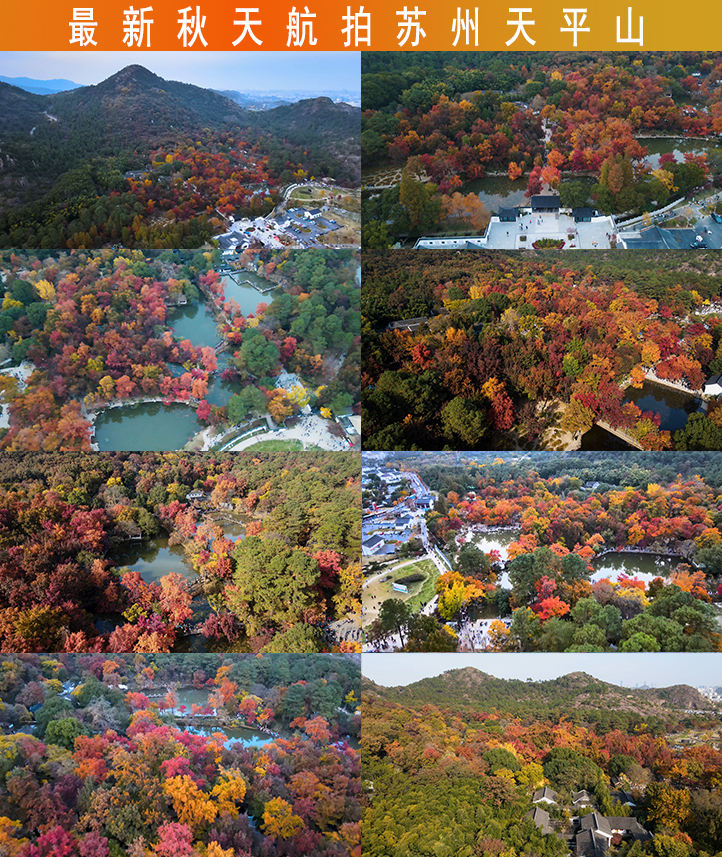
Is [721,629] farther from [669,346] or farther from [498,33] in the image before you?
[498,33]

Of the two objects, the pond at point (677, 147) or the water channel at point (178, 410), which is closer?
the water channel at point (178, 410)

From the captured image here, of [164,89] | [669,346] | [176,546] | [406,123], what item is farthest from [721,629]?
[164,89]

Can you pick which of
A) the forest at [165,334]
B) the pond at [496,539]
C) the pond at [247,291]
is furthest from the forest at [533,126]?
the pond at [496,539]

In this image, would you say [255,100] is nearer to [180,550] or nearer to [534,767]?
[180,550]

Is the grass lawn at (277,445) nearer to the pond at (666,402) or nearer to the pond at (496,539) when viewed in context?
the pond at (496,539)

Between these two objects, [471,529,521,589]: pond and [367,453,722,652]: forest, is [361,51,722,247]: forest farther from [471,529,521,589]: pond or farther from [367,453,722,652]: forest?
[471,529,521,589]: pond

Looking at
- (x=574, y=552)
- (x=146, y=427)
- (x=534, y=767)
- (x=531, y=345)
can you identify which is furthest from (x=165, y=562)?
(x=531, y=345)
